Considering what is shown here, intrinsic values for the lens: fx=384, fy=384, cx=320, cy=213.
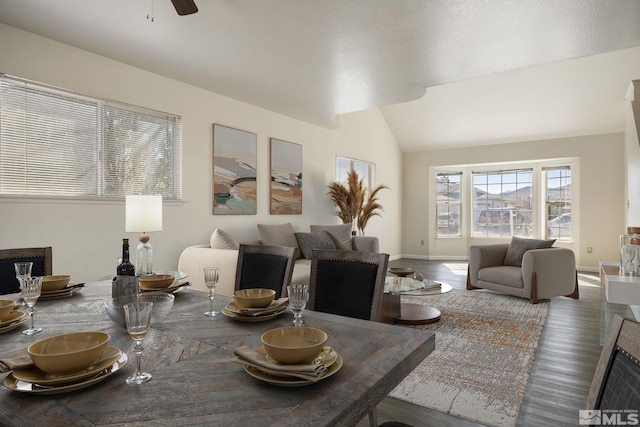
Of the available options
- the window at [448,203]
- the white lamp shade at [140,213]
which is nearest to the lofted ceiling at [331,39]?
the white lamp shade at [140,213]

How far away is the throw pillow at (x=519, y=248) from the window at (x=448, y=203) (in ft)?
11.4

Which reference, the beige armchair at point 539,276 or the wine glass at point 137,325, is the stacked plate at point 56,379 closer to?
the wine glass at point 137,325

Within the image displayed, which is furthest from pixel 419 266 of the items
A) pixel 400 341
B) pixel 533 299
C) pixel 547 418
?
pixel 400 341

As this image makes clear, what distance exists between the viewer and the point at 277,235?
4.77 meters

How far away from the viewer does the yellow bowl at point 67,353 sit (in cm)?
84

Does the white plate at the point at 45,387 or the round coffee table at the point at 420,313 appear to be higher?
the white plate at the point at 45,387

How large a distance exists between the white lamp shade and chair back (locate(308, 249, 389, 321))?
1.68 metres

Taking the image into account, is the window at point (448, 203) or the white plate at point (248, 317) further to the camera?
the window at point (448, 203)

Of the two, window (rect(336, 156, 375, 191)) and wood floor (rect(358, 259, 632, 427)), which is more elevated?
window (rect(336, 156, 375, 191))

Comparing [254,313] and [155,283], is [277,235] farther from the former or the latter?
[254,313]

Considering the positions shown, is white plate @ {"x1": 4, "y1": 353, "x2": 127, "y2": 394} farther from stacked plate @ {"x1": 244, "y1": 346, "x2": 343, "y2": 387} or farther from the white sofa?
the white sofa

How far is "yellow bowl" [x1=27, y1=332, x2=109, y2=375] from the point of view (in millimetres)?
836

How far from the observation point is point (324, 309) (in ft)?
5.87

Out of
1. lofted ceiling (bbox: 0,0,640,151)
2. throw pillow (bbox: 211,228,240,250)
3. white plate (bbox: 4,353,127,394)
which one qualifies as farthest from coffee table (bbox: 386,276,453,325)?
white plate (bbox: 4,353,127,394)
